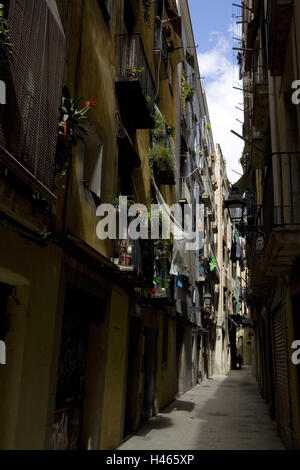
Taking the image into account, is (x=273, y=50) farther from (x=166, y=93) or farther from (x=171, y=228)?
(x=166, y=93)

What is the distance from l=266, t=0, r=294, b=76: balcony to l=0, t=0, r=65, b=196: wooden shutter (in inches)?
147

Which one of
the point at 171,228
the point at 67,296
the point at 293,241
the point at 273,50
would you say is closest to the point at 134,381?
the point at 171,228

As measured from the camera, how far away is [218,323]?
36.8m

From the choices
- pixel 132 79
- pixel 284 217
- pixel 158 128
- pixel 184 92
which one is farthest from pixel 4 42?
pixel 184 92

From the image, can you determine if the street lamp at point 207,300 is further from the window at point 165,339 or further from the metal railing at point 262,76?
the metal railing at point 262,76

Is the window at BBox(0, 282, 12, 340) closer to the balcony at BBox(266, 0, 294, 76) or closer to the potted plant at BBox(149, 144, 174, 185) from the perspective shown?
the balcony at BBox(266, 0, 294, 76)

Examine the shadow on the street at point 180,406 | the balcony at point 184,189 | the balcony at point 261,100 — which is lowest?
the shadow on the street at point 180,406

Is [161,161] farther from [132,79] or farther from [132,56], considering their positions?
[132,79]

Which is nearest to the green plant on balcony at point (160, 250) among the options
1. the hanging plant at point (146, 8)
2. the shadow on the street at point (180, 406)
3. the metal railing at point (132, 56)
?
the metal railing at point (132, 56)

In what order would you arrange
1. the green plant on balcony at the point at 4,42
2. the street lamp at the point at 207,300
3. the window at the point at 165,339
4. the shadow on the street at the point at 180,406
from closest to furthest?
the green plant on balcony at the point at 4,42, the shadow on the street at the point at 180,406, the window at the point at 165,339, the street lamp at the point at 207,300

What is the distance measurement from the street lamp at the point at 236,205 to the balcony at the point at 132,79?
2.86 metres

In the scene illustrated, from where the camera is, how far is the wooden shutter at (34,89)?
4117 millimetres

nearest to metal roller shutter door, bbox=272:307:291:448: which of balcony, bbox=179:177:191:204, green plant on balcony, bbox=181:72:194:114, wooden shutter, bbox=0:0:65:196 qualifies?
wooden shutter, bbox=0:0:65:196

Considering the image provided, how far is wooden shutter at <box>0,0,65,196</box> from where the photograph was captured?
4117 millimetres
